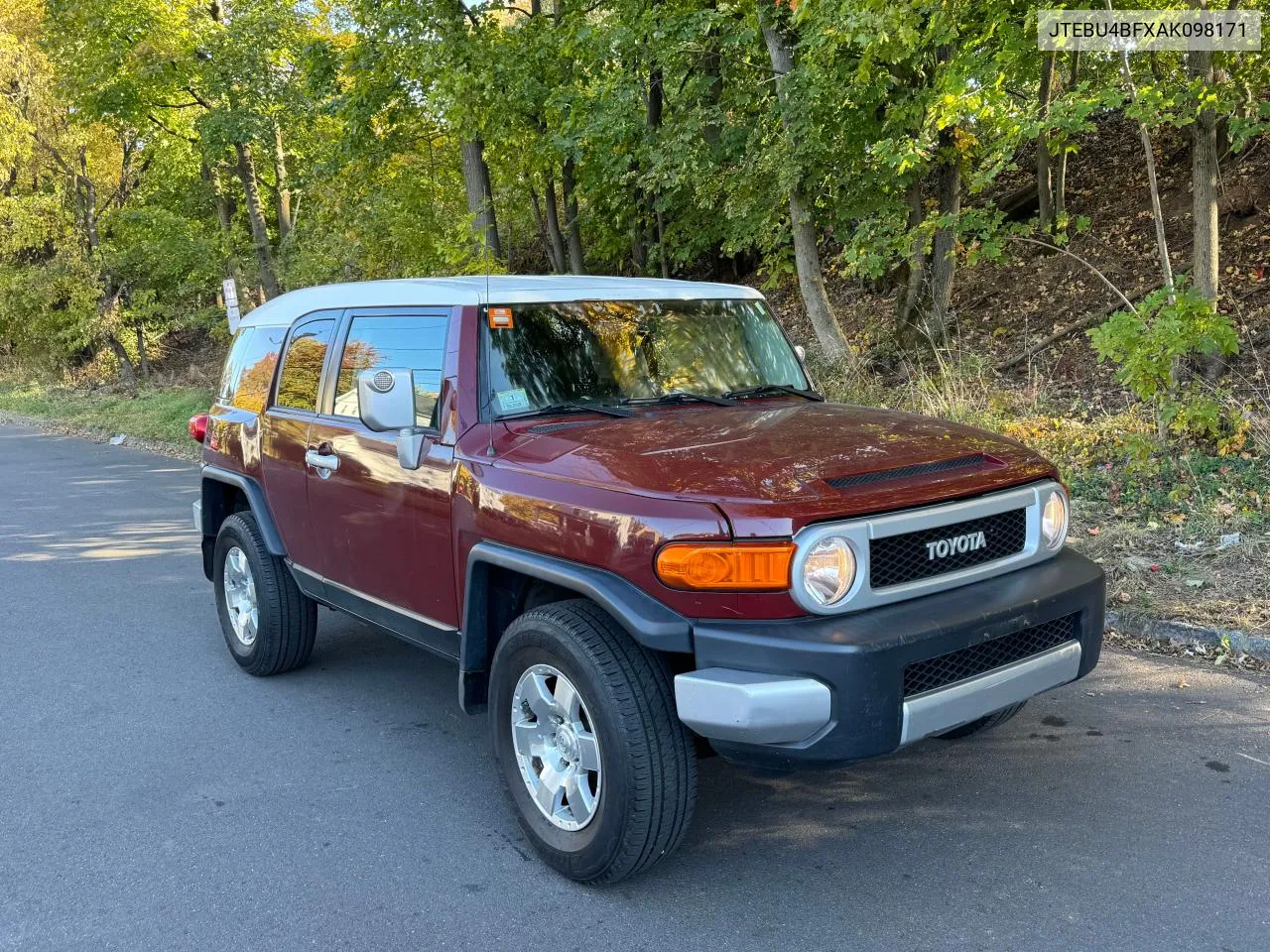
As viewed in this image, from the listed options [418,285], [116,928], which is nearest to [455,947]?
[116,928]

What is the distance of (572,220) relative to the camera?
52.4 ft

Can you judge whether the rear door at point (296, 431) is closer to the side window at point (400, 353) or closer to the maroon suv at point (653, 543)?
the maroon suv at point (653, 543)

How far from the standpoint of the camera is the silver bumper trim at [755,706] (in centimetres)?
279

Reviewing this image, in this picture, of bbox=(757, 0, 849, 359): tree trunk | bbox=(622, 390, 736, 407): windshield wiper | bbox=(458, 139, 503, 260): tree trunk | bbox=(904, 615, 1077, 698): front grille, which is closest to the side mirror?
bbox=(622, 390, 736, 407): windshield wiper

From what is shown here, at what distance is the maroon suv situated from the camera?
2.93 m

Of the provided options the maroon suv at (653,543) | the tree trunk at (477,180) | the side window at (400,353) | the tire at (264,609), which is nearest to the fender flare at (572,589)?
the maroon suv at (653,543)

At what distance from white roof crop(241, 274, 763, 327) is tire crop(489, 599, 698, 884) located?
136 centimetres

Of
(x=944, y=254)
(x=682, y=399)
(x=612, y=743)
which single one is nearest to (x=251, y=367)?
(x=682, y=399)

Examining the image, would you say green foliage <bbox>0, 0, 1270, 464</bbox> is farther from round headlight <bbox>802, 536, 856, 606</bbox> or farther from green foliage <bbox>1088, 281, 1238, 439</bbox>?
round headlight <bbox>802, 536, 856, 606</bbox>

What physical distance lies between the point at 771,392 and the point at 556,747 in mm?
1847

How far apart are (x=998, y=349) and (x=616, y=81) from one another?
550 centimetres

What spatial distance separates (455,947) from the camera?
3.00 meters

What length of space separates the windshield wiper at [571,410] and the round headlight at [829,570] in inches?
46.3

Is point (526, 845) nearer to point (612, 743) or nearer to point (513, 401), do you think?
point (612, 743)
